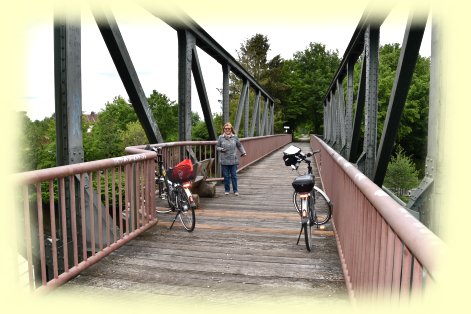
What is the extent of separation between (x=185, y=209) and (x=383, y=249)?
354 cm

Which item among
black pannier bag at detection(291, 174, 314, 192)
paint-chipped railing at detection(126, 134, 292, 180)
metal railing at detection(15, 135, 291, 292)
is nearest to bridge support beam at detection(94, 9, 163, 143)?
paint-chipped railing at detection(126, 134, 292, 180)

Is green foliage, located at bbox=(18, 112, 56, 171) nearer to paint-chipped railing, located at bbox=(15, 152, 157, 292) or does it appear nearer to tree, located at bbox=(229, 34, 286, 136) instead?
tree, located at bbox=(229, 34, 286, 136)

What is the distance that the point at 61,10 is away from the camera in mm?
4520

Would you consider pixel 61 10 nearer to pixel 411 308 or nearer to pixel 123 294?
pixel 123 294

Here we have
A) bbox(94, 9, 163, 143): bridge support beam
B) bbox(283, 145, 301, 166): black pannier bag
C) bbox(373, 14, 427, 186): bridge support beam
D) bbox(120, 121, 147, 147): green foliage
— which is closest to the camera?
bbox(373, 14, 427, 186): bridge support beam

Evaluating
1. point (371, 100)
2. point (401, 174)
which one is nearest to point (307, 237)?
point (371, 100)

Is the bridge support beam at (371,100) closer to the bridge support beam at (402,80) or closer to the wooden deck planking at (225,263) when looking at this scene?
the bridge support beam at (402,80)

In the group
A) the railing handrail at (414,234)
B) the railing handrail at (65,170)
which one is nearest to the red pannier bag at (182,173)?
the railing handrail at (65,170)

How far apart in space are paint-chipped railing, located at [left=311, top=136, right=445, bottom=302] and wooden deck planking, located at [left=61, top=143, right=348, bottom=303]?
1.43ft

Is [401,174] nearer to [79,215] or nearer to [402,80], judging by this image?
[402,80]

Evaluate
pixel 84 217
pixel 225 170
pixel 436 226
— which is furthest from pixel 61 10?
pixel 225 170

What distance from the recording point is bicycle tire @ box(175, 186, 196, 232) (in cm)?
542

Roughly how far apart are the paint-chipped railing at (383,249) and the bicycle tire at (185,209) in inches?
85.5

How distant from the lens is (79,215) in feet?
15.1
